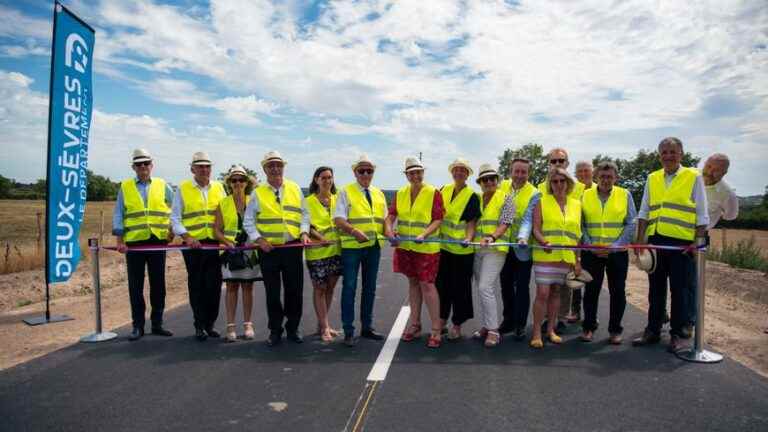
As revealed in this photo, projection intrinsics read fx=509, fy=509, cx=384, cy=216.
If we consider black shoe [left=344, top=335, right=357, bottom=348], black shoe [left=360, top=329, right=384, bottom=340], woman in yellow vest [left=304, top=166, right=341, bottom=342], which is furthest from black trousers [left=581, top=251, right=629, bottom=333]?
woman in yellow vest [left=304, top=166, right=341, bottom=342]

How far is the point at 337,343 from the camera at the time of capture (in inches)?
228

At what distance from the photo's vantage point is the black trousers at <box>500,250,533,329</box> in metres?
5.93

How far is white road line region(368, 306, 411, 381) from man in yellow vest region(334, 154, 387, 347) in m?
0.20

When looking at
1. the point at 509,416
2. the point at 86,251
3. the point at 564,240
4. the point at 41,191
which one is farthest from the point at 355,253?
the point at 41,191

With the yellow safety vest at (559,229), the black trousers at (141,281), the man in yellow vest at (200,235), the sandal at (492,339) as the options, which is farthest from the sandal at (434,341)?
the black trousers at (141,281)

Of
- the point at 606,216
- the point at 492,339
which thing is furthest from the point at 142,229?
the point at 606,216

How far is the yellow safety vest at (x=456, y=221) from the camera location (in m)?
5.77

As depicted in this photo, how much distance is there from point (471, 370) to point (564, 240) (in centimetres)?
185

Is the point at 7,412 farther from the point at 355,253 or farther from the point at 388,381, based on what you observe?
the point at 355,253

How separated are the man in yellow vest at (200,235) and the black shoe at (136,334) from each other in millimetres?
685

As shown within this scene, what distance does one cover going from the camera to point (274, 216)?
229 inches

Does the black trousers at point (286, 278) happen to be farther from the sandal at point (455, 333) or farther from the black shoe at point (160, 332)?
the sandal at point (455, 333)

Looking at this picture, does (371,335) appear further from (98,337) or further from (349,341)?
(98,337)

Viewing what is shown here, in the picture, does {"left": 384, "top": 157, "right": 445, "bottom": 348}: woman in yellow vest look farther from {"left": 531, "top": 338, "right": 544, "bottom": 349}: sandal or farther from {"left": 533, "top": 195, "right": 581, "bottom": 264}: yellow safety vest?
{"left": 533, "top": 195, "right": 581, "bottom": 264}: yellow safety vest
